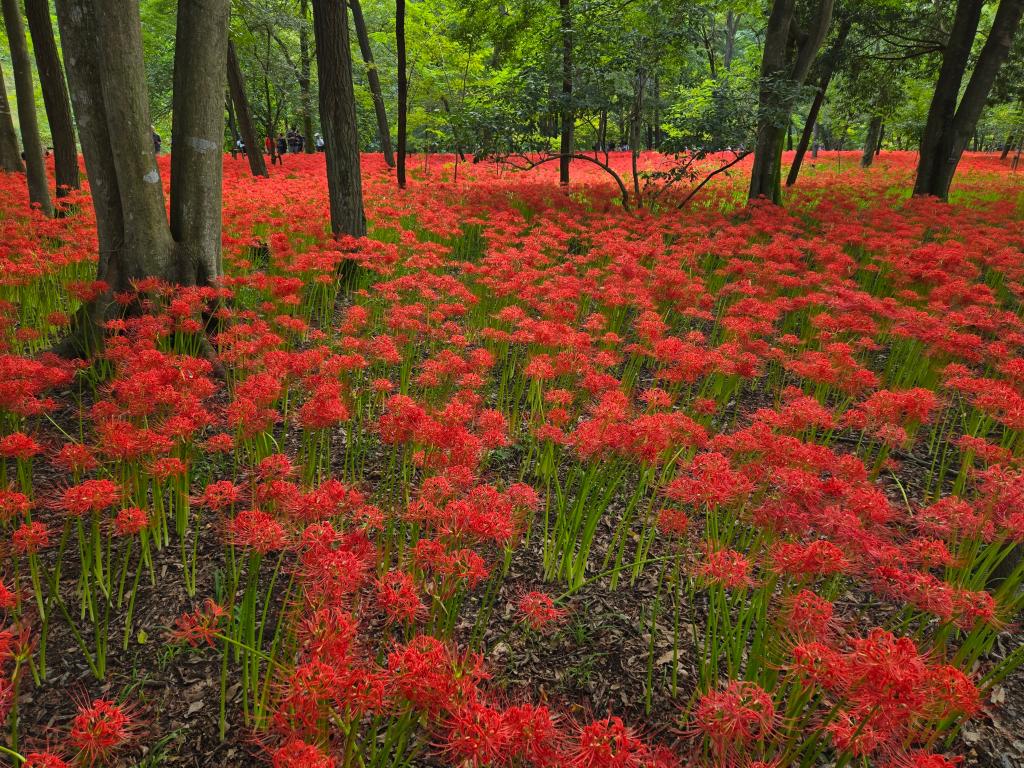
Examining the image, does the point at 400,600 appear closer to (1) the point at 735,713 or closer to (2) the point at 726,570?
(1) the point at 735,713

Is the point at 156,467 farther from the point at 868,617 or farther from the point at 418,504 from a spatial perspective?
the point at 868,617

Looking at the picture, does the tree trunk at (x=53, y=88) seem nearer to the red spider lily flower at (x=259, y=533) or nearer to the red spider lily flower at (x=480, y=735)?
the red spider lily flower at (x=259, y=533)

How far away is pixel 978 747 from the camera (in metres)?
2.54

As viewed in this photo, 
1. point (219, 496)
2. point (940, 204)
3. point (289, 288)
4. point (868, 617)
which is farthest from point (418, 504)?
point (940, 204)

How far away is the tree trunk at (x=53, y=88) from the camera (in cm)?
863

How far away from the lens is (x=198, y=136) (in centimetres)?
523

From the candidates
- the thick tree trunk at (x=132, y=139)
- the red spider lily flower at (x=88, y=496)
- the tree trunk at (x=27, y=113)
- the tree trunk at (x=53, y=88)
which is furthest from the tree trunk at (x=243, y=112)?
the red spider lily flower at (x=88, y=496)

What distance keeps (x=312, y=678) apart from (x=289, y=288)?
4.24 metres

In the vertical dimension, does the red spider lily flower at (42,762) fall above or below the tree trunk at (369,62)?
below

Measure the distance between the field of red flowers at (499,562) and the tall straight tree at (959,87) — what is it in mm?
9255

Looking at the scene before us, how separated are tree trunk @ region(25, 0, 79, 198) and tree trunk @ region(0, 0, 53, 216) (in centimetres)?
31

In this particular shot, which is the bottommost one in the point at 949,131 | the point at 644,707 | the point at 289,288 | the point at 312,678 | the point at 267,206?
the point at 644,707

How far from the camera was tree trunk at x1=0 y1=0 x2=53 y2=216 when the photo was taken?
934cm

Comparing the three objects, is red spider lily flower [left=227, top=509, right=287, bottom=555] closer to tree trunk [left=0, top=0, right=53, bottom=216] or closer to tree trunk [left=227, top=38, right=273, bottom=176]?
tree trunk [left=0, top=0, right=53, bottom=216]
